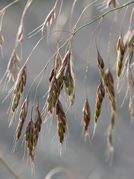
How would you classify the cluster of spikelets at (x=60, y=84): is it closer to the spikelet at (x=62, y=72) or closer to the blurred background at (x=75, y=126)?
the spikelet at (x=62, y=72)

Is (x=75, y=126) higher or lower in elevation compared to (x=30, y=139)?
lower

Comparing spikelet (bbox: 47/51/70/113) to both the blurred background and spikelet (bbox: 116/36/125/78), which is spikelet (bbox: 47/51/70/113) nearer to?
spikelet (bbox: 116/36/125/78)

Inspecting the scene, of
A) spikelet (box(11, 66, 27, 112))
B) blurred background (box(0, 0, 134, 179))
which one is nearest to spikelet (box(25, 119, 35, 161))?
spikelet (box(11, 66, 27, 112))

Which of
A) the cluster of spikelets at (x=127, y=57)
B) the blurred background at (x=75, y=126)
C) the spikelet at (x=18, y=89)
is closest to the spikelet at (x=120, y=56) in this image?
the cluster of spikelets at (x=127, y=57)

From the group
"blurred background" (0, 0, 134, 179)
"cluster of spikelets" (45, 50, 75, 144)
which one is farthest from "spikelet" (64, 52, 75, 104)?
"blurred background" (0, 0, 134, 179)

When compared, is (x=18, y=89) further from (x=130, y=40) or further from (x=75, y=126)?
(x=75, y=126)

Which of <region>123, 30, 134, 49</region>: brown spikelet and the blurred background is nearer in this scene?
<region>123, 30, 134, 49</region>: brown spikelet

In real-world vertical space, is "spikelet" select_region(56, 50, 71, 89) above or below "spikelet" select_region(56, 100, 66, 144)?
above

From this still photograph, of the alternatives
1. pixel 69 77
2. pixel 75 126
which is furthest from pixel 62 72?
pixel 75 126

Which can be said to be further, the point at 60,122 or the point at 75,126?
the point at 75,126

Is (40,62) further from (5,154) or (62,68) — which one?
(62,68)

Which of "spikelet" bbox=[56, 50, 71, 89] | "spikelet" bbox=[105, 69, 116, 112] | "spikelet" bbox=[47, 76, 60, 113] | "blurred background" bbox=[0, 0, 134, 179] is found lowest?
"blurred background" bbox=[0, 0, 134, 179]
